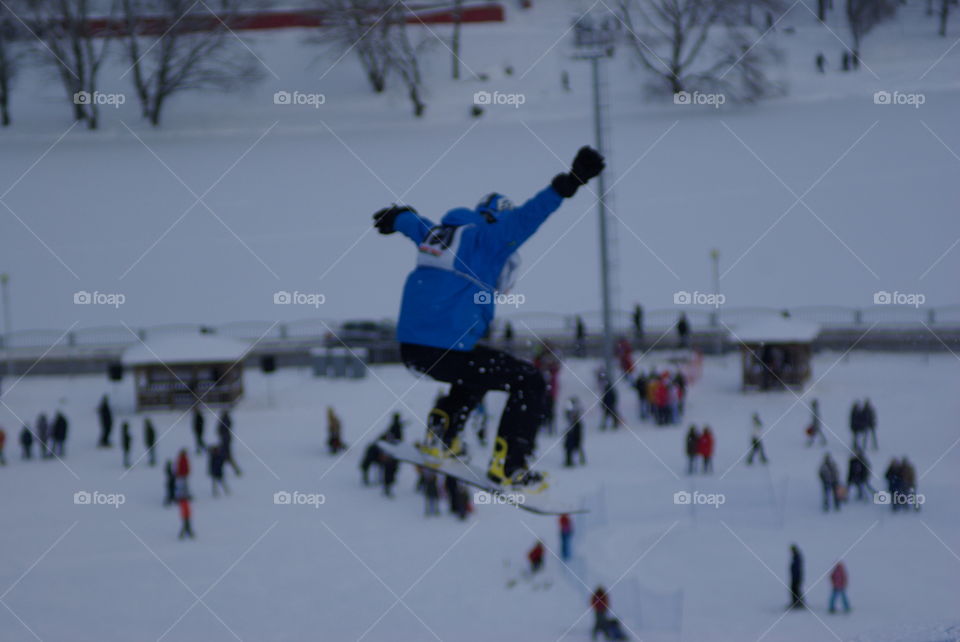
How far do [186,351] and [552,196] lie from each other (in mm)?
20284

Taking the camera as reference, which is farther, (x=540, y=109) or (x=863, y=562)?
(x=540, y=109)

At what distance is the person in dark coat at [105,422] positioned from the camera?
21.2 m

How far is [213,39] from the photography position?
150 feet

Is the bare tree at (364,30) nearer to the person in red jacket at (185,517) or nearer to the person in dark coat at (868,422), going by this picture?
the person in dark coat at (868,422)

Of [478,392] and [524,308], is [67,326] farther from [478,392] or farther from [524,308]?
[478,392]

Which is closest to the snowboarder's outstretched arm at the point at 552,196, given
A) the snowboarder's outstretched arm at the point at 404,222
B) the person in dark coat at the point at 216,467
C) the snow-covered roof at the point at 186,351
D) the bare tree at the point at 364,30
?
the snowboarder's outstretched arm at the point at 404,222

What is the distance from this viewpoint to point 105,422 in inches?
838

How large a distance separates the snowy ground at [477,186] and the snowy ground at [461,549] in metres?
9.06

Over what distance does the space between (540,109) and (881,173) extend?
41.3ft

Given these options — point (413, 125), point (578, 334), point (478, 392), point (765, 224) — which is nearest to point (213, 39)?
point (413, 125)
